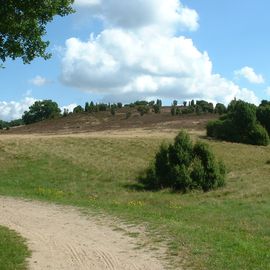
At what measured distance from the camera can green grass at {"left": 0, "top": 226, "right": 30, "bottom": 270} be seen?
1027 centimetres

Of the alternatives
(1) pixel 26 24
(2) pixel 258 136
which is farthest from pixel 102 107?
(1) pixel 26 24

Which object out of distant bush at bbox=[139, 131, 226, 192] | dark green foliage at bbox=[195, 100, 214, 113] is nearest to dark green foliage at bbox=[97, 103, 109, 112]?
dark green foliage at bbox=[195, 100, 214, 113]

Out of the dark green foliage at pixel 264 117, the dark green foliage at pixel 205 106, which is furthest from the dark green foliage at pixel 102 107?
the dark green foliage at pixel 264 117

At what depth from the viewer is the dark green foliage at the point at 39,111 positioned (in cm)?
13112

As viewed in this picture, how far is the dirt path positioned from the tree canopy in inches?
207

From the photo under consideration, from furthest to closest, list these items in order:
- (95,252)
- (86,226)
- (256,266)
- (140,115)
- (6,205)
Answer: (140,115) < (6,205) < (86,226) < (95,252) < (256,266)

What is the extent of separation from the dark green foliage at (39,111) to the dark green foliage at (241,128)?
66.5 meters

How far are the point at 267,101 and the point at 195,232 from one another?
75.9m

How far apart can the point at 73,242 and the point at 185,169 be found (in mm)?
27550

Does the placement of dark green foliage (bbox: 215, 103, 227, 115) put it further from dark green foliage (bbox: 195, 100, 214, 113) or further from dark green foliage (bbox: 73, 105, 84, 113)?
dark green foliage (bbox: 73, 105, 84, 113)

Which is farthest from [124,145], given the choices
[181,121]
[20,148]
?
[181,121]

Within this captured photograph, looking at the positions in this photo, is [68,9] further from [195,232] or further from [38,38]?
[195,232]

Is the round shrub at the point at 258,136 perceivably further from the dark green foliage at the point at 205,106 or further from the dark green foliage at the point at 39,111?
the dark green foliage at the point at 39,111

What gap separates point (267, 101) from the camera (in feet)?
285
